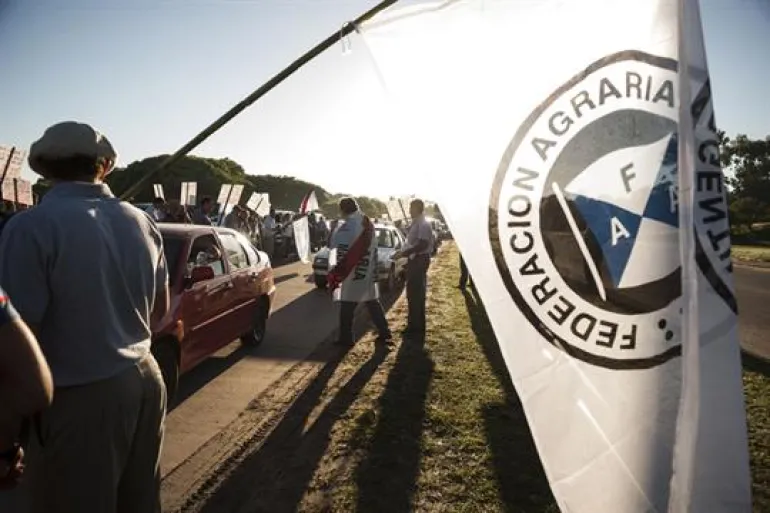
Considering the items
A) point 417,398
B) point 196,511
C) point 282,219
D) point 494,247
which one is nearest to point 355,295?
point 417,398

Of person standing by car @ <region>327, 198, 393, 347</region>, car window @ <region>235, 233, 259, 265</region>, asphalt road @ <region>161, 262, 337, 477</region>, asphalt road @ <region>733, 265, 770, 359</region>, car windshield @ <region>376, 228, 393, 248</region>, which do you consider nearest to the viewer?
asphalt road @ <region>161, 262, 337, 477</region>

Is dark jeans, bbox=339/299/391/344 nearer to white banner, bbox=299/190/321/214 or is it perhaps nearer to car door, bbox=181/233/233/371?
car door, bbox=181/233/233/371

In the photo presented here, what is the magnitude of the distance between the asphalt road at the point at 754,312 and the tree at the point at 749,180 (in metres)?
27.8

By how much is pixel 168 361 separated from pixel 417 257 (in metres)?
3.98

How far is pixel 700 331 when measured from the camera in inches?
63.9

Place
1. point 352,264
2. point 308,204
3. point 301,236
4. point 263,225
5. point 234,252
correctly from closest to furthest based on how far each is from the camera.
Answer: point 234,252 → point 352,264 → point 301,236 → point 308,204 → point 263,225

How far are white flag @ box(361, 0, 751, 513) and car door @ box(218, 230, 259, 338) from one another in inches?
178

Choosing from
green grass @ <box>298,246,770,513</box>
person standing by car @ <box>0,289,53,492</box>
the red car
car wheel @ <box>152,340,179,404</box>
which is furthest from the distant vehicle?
person standing by car @ <box>0,289,53,492</box>

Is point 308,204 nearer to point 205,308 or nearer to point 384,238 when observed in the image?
point 384,238

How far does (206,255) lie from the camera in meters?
5.36

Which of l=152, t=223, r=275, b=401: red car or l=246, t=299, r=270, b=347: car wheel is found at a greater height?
l=152, t=223, r=275, b=401: red car

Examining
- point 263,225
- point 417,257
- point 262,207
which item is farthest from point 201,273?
point 263,225

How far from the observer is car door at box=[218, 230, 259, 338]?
19.2 ft

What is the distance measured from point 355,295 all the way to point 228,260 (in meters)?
1.67
